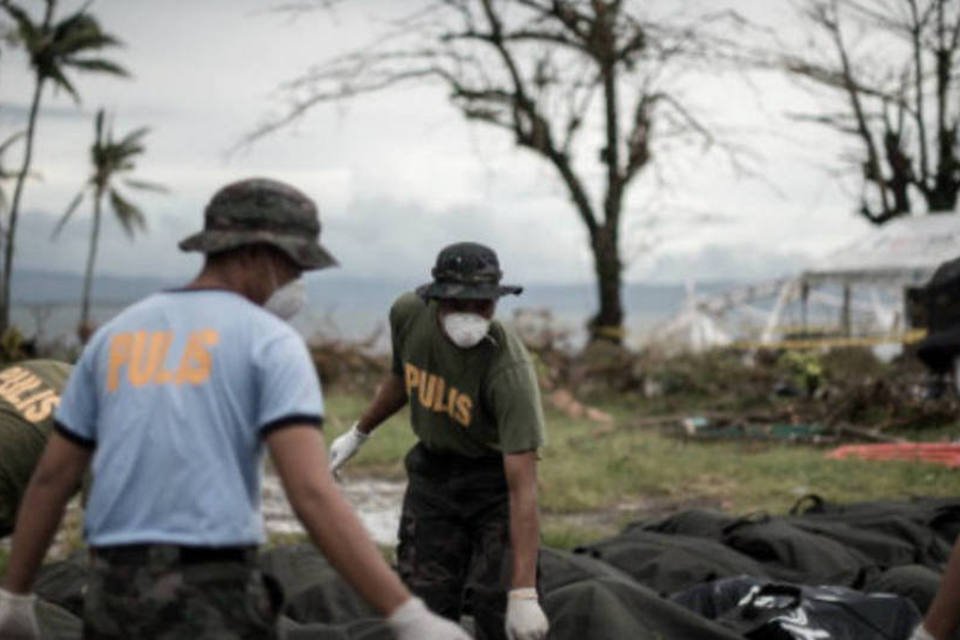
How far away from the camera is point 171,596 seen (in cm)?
247

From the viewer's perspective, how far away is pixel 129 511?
8.15ft

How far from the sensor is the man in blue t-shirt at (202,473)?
8.05 ft

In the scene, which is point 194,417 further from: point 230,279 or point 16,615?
point 16,615

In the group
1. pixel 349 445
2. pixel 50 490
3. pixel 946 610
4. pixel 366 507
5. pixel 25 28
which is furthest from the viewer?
pixel 25 28

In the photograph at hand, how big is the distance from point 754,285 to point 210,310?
2428cm

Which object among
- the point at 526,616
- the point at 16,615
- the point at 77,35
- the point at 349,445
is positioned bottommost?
the point at 526,616

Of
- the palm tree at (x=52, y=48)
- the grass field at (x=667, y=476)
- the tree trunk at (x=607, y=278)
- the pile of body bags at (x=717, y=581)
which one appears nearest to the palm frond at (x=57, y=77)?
the palm tree at (x=52, y=48)

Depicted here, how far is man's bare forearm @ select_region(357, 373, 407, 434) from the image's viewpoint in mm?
4719

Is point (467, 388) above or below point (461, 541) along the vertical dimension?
above

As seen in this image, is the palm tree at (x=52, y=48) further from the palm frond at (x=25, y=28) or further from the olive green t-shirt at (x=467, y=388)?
the olive green t-shirt at (x=467, y=388)

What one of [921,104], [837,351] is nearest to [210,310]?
[837,351]

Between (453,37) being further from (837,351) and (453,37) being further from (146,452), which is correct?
(146,452)

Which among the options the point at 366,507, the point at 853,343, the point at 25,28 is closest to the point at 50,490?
the point at 366,507

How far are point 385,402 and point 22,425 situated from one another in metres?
1.21
